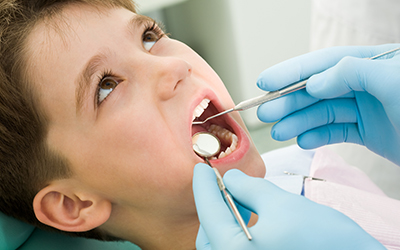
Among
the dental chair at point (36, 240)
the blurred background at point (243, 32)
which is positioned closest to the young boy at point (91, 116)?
the dental chair at point (36, 240)

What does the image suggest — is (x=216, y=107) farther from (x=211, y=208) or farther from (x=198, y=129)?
(x=211, y=208)

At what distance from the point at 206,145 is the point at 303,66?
1.40ft

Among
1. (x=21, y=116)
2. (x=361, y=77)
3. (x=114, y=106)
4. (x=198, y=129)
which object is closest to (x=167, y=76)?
(x=114, y=106)

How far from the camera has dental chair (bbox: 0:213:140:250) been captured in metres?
1.02

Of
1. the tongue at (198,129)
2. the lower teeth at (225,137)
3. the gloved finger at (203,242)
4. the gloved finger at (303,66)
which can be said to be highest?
the gloved finger at (303,66)

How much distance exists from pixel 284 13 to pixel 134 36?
2290 millimetres

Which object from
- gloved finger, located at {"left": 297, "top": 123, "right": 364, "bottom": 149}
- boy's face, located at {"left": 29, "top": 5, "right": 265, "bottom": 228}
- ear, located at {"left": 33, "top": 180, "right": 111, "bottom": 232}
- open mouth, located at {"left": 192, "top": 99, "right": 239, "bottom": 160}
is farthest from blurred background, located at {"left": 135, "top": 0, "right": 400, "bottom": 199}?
ear, located at {"left": 33, "top": 180, "right": 111, "bottom": 232}

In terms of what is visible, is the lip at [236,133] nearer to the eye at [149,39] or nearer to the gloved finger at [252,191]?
the gloved finger at [252,191]

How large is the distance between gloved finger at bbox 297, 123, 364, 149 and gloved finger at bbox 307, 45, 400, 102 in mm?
231

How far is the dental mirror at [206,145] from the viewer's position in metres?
1.00

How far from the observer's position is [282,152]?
68.4 inches

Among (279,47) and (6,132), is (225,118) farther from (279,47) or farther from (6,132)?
(279,47)

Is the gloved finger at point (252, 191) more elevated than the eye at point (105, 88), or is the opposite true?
the eye at point (105, 88)

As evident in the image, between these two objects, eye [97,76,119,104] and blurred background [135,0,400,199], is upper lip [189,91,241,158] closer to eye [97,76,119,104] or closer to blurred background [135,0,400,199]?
eye [97,76,119,104]
